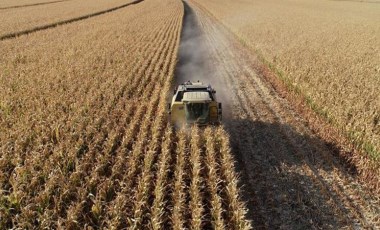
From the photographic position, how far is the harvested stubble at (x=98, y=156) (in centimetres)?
666

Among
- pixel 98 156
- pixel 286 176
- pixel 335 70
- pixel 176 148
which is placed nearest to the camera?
pixel 98 156

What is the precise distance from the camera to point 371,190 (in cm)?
848

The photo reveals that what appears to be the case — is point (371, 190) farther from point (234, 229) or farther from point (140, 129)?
point (140, 129)

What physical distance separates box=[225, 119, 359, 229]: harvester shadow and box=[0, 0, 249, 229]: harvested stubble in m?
0.84

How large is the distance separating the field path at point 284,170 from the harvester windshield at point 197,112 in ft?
4.84

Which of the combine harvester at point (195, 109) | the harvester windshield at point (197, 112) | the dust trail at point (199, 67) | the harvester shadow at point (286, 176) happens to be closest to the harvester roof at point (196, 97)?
the combine harvester at point (195, 109)

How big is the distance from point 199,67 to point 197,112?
445 inches

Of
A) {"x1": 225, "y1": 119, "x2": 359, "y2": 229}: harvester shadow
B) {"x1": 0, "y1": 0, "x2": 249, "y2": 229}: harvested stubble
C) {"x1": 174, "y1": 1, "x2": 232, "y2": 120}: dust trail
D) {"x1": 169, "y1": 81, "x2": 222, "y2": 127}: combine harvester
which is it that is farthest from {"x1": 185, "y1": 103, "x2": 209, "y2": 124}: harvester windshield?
{"x1": 174, "y1": 1, "x2": 232, "y2": 120}: dust trail

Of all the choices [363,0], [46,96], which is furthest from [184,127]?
[363,0]

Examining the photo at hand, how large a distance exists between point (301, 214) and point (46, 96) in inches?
404

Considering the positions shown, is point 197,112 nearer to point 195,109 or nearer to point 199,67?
point 195,109

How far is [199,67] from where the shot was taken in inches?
828

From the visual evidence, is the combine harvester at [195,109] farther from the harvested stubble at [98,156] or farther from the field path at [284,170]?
the field path at [284,170]

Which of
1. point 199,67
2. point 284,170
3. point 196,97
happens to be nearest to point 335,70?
point 199,67
